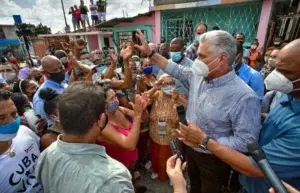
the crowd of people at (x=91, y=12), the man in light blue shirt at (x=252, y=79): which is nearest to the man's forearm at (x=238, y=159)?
the man in light blue shirt at (x=252, y=79)

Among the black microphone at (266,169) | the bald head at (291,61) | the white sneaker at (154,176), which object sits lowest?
the white sneaker at (154,176)

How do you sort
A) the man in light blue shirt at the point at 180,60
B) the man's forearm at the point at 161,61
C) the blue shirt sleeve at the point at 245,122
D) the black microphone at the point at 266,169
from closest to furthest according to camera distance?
the black microphone at the point at 266,169 → the blue shirt sleeve at the point at 245,122 → the man's forearm at the point at 161,61 → the man in light blue shirt at the point at 180,60

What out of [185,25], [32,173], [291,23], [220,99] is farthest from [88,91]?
[185,25]

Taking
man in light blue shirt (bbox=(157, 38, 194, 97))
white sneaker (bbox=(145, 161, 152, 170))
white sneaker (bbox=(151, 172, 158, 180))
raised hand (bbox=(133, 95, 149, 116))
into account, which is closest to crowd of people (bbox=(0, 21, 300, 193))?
raised hand (bbox=(133, 95, 149, 116))

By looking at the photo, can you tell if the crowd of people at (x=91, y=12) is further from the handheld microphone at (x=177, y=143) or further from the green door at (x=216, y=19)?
the handheld microphone at (x=177, y=143)

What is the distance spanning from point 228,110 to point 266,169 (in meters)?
0.93

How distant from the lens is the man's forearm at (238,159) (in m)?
1.42

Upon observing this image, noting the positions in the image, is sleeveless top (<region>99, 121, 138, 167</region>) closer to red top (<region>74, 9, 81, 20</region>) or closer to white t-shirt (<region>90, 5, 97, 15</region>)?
white t-shirt (<region>90, 5, 97, 15</region>)

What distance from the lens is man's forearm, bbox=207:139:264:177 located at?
1.42m

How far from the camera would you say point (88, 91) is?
1211 millimetres

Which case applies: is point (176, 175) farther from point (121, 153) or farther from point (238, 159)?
point (121, 153)

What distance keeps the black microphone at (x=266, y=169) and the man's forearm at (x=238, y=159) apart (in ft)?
1.65

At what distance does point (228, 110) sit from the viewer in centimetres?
180

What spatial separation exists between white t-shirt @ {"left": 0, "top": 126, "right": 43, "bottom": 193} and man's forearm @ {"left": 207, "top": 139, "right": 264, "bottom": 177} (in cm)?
158
